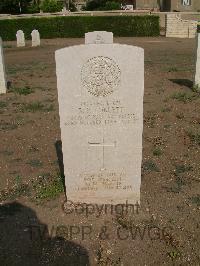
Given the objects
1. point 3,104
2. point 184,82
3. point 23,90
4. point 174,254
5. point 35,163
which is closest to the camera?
point 174,254

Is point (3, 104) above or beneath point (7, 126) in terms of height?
above

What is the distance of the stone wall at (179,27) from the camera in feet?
86.0

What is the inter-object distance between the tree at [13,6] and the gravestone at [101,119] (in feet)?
130

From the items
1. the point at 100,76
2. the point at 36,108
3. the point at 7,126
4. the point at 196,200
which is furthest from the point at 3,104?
the point at 196,200

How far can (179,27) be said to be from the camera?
26.7m

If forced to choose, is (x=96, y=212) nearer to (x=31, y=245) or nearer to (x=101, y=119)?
(x=31, y=245)

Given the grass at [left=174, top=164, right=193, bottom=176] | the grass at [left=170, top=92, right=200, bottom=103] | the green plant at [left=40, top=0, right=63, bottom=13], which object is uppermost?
the green plant at [left=40, top=0, right=63, bottom=13]

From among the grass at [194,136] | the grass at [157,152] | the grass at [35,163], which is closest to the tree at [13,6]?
the grass at [194,136]

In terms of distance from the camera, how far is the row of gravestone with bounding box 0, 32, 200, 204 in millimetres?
4105

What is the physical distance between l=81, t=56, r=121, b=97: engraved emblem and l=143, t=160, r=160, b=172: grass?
211 centimetres

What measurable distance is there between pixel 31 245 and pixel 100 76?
2164mm

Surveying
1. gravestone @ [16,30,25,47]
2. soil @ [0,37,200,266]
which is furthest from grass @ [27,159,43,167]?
gravestone @ [16,30,25,47]

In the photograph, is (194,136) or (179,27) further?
(179,27)

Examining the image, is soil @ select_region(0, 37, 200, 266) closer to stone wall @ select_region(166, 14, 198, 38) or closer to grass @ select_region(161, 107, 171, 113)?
grass @ select_region(161, 107, 171, 113)
